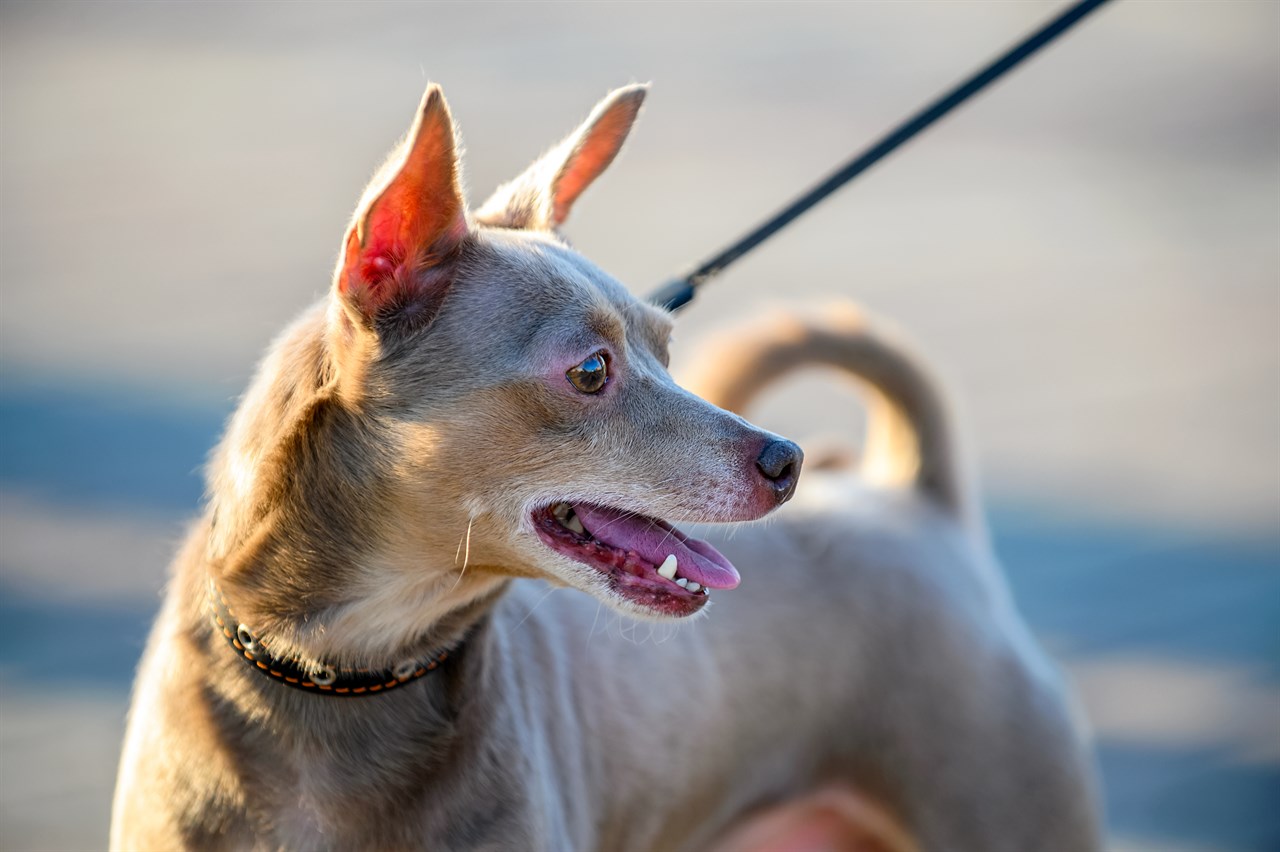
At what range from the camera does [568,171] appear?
2656mm

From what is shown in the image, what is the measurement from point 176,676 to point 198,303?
4.91m

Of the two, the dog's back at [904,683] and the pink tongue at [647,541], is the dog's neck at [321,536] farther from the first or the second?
the dog's back at [904,683]

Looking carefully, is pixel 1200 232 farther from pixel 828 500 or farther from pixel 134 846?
pixel 134 846

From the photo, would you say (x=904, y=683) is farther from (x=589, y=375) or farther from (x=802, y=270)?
(x=802, y=270)

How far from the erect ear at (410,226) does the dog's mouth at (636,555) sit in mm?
379

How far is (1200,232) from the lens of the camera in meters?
8.96

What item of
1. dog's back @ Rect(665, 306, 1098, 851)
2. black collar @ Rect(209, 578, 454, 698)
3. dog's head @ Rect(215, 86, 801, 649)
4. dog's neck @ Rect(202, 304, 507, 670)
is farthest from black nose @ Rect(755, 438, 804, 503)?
Answer: dog's back @ Rect(665, 306, 1098, 851)

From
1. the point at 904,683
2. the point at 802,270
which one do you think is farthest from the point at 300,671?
the point at 802,270

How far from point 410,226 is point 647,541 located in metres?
0.59

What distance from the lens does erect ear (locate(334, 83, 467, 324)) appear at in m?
2.10

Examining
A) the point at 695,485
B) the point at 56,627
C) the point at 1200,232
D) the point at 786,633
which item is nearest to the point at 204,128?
the point at 56,627

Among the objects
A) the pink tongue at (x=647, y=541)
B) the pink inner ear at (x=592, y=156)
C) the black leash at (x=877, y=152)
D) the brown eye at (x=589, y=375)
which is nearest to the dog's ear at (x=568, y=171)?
the pink inner ear at (x=592, y=156)

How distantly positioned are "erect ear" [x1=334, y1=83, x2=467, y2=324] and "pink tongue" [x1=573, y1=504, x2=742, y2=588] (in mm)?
400

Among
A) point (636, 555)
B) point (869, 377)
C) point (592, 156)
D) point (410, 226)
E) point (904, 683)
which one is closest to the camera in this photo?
point (410, 226)
